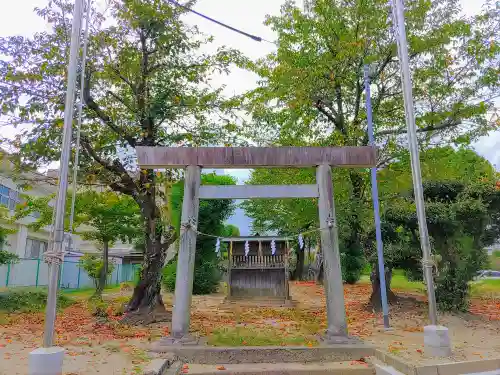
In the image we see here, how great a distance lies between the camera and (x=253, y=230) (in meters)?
34.8

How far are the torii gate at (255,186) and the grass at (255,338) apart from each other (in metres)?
0.91

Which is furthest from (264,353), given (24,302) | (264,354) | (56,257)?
(24,302)

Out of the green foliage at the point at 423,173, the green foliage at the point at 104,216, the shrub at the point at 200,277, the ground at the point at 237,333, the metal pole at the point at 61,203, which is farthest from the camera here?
the shrub at the point at 200,277

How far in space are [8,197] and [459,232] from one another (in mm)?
23330

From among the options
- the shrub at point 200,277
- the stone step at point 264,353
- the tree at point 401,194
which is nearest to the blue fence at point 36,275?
the shrub at point 200,277

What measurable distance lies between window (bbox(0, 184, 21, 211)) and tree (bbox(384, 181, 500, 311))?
21.4m

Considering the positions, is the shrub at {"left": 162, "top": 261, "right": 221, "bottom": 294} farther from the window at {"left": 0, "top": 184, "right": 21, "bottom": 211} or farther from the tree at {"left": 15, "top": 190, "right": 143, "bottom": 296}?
the window at {"left": 0, "top": 184, "right": 21, "bottom": 211}

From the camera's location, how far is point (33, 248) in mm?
27516

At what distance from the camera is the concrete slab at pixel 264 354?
293 inches

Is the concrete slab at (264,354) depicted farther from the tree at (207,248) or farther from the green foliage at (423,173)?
the tree at (207,248)

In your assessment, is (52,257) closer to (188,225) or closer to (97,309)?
(188,225)

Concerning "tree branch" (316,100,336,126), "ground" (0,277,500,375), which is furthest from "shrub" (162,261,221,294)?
"tree branch" (316,100,336,126)

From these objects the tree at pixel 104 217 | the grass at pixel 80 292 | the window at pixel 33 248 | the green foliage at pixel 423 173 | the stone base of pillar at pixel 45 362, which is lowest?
the grass at pixel 80 292

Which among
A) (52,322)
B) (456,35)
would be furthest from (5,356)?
(456,35)
